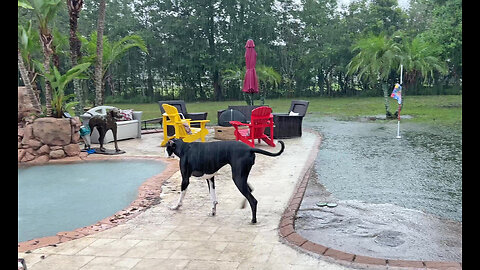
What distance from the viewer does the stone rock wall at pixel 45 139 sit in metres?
7.80

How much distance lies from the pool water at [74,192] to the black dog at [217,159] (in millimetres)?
1205

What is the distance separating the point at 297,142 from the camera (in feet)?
31.4

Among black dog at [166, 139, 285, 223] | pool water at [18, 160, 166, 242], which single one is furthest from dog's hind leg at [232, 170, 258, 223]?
pool water at [18, 160, 166, 242]

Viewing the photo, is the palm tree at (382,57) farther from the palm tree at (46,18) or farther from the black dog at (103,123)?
the palm tree at (46,18)

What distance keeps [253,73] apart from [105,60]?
5526mm

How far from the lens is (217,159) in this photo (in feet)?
14.0

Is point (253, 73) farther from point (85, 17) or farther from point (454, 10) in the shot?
point (85, 17)

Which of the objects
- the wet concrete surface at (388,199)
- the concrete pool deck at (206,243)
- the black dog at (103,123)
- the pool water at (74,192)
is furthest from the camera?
the black dog at (103,123)

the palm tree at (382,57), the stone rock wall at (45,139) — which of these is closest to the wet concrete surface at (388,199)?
the palm tree at (382,57)

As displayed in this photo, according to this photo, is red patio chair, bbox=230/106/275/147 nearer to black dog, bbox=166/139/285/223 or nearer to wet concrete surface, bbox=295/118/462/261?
wet concrete surface, bbox=295/118/462/261

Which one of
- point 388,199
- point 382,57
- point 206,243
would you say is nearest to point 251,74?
point 382,57

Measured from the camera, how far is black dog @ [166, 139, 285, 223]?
4145 mm

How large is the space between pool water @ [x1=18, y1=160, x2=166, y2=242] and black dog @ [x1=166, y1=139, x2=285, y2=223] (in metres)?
1.21
